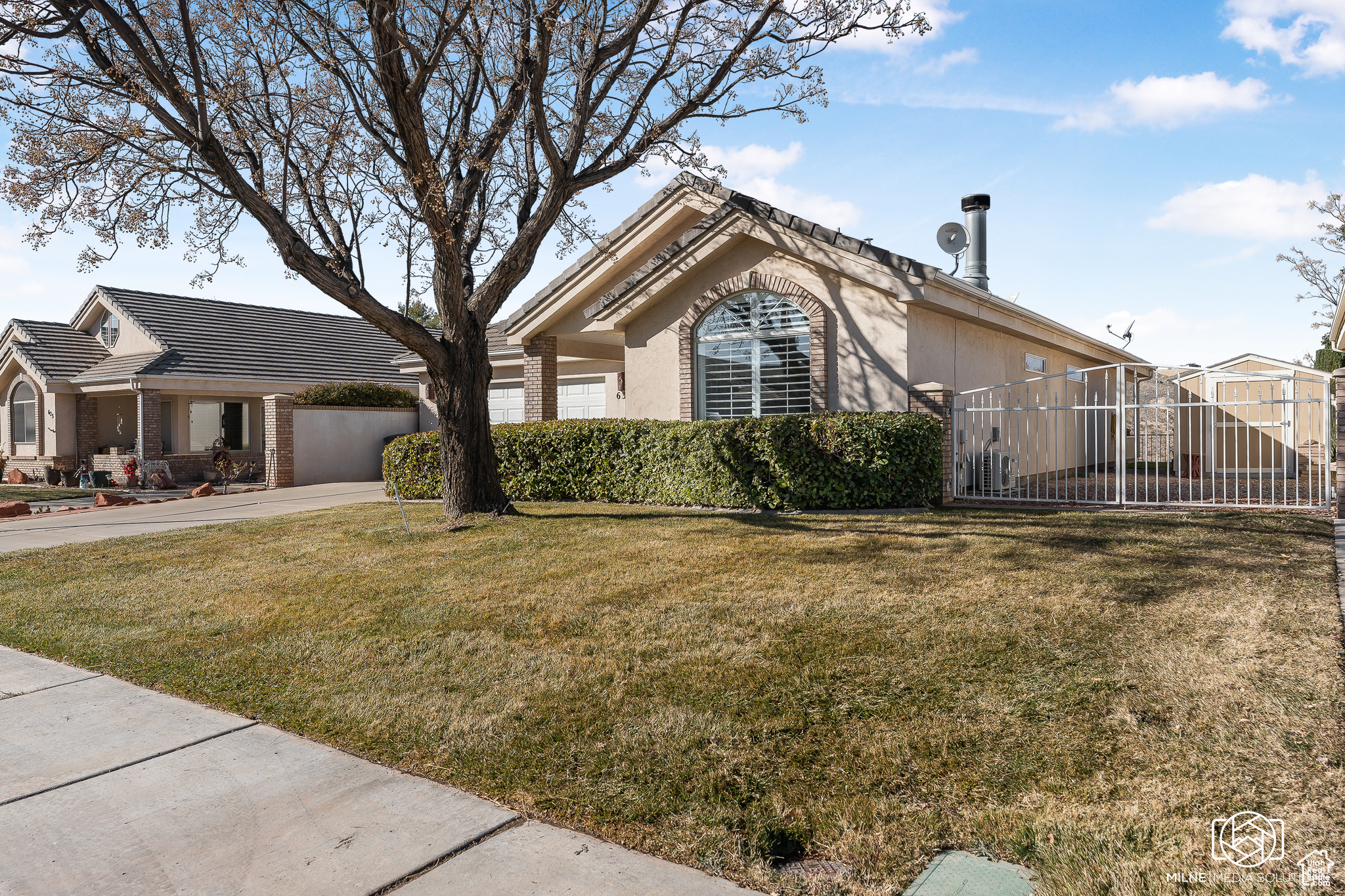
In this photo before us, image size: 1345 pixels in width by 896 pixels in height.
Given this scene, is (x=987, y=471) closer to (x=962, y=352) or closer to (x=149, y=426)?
(x=962, y=352)

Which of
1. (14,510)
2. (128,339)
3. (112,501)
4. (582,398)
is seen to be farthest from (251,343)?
(582,398)

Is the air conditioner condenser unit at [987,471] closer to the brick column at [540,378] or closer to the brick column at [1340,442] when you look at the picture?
the brick column at [1340,442]

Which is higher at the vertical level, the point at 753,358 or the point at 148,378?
the point at 148,378

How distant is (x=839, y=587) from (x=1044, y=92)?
814 cm

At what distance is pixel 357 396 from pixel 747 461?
1458 cm

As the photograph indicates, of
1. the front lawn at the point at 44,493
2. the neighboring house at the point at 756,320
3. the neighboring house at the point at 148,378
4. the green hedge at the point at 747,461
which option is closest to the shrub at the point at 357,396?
the neighboring house at the point at 148,378

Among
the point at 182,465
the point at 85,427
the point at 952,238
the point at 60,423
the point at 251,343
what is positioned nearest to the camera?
the point at 952,238

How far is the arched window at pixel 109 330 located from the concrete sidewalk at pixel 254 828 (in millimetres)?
26826

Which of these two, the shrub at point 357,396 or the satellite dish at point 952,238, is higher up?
the satellite dish at point 952,238

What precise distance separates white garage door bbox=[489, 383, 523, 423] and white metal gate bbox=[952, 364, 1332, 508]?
1157cm

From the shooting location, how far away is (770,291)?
44.8 feet

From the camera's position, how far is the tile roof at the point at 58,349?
83.8 ft

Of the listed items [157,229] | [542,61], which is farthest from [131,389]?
[542,61]

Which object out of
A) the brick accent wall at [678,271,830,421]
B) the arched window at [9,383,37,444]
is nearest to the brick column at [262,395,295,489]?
the brick accent wall at [678,271,830,421]
